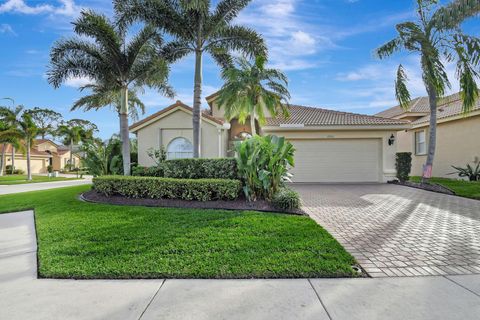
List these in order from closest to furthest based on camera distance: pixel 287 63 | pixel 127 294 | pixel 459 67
Answer: pixel 127 294 < pixel 459 67 < pixel 287 63

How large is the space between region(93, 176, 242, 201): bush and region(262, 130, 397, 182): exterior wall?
25.9 ft

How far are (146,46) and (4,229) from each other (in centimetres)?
883

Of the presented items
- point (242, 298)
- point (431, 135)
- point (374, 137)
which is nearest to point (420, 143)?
point (374, 137)

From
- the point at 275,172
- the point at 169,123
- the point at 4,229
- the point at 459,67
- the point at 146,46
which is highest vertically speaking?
the point at 146,46

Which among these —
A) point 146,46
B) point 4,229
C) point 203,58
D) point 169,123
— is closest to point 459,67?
point 203,58

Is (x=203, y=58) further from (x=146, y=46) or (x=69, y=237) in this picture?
(x=69, y=237)

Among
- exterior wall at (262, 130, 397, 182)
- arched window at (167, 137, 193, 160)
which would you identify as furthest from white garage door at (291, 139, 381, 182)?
arched window at (167, 137, 193, 160)

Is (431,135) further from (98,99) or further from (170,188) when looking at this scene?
(98,99)

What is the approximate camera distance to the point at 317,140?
48.4 feet

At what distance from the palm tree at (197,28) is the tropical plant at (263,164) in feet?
16.2

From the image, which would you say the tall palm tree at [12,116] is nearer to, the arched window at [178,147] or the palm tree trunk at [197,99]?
the arched window at [178,147]

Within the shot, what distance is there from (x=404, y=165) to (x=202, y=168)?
36.8 ft

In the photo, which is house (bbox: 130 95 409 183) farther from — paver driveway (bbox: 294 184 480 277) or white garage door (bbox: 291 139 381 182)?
paver driveway (bbox: 294 184 480 277)

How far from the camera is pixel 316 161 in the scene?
14.7 meters
